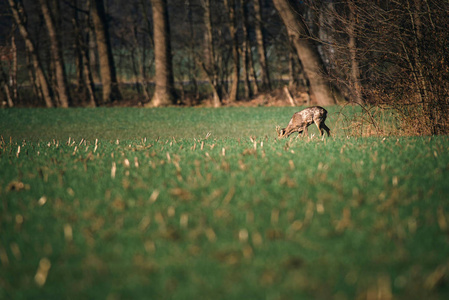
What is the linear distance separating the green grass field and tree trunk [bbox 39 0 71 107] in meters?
20.9

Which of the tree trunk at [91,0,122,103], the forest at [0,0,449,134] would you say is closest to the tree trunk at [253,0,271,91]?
the forest at [0,0,449,134]

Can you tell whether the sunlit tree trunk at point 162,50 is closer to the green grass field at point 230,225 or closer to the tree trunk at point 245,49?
the tree trunk at point 245,49

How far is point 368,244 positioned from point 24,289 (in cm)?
230

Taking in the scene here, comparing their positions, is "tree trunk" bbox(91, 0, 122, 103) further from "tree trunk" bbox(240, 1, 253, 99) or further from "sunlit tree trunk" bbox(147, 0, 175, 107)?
"tree trunk" bbox(240, 1, 253, 99)

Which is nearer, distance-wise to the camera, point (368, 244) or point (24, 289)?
point (24, 289)

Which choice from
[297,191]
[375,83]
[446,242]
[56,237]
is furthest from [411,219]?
[375,83]

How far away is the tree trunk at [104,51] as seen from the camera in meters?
26.9

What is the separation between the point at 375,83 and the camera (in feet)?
31.9

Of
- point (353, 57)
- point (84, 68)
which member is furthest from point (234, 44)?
point (353, 57)

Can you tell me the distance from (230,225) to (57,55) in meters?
24.9

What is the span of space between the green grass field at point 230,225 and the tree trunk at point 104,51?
22.0 m

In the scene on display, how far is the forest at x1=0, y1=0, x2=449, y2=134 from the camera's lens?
28.0 feet

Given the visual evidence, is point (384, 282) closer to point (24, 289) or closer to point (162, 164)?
point (24, 289)

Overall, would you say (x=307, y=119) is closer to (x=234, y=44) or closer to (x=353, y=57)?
(x=353, y=57)
